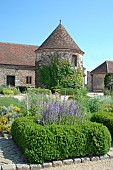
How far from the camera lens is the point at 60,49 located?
998 inches

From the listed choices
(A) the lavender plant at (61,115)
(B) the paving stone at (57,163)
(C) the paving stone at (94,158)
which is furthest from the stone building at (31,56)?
(B) the paving stone at (57,163)

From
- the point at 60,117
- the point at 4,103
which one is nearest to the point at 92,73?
the point at 4,103

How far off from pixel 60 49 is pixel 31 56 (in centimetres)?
767

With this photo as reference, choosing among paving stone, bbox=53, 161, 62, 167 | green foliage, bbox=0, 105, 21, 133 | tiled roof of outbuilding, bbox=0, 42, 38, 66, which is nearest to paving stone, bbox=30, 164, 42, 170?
paving stone, bbox=53, 161, 62, 167

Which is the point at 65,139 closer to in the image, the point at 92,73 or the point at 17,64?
the point at 17,64

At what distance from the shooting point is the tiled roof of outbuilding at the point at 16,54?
1163 inches

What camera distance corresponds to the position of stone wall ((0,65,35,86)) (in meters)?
29.0

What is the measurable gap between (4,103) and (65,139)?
4277 mm

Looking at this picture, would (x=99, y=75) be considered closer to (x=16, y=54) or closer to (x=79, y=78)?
(x=79, y=78)

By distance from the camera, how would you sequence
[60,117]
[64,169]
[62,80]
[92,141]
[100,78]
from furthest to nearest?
[100,78] → [62,80] → [60,117] → [92,141] → [64,169]

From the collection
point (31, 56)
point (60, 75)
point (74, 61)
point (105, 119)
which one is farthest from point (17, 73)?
point (105, 119)

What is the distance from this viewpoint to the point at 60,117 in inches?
233

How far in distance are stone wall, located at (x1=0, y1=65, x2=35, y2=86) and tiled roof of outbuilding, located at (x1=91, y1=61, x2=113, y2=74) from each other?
13.2 m

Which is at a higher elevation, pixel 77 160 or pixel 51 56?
pixel 51 56
